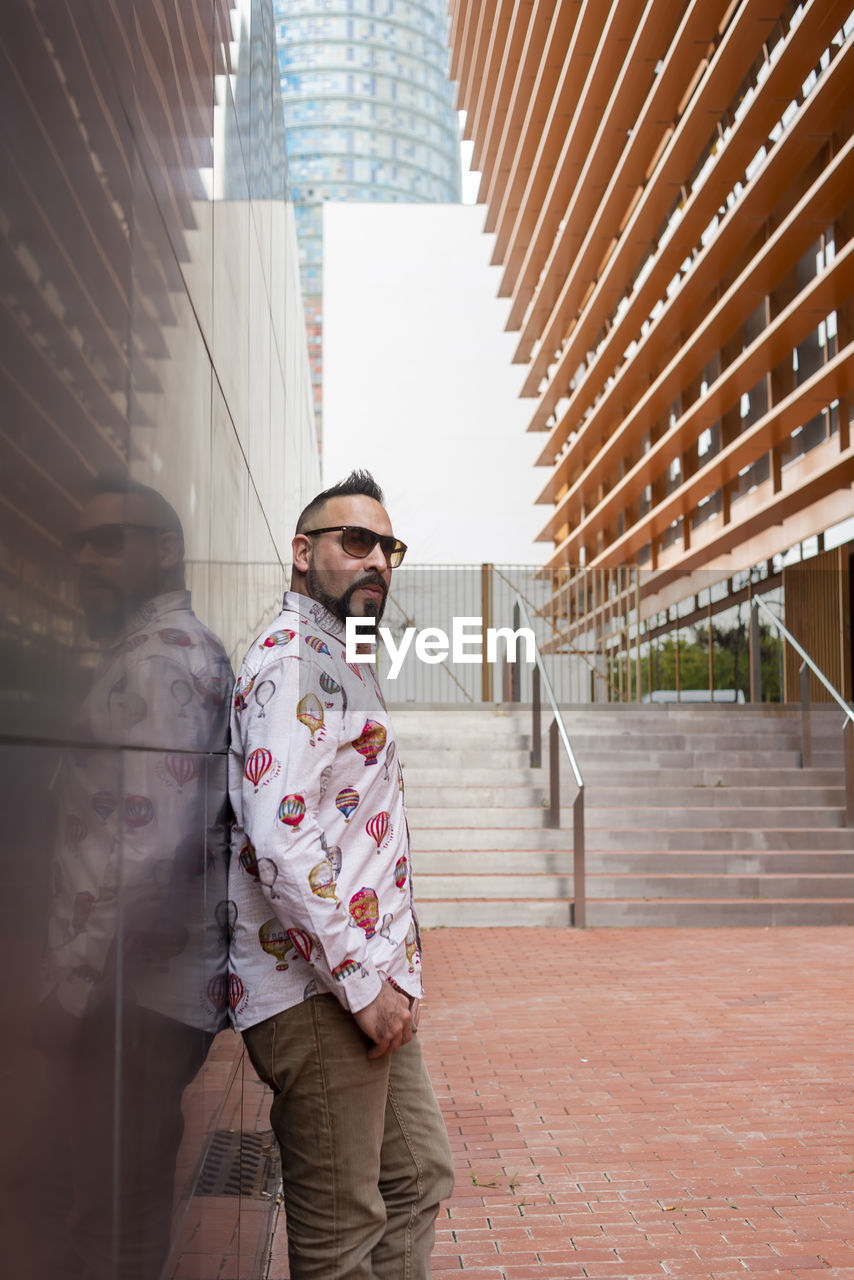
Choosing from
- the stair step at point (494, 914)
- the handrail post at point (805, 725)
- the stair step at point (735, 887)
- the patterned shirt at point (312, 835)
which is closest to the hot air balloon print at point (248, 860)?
the patterned shirt at point (312, 835)

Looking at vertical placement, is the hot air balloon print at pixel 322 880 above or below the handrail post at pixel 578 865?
above

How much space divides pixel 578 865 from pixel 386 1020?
778 cm

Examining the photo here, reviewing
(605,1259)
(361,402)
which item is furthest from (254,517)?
(361,402)

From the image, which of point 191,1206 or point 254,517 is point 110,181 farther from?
point 254,517

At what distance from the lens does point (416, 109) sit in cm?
13600

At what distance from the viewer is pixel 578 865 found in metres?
9.73

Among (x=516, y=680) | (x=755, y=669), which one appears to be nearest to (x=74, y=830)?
(x=755, y=669)

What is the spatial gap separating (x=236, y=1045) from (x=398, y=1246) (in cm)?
60

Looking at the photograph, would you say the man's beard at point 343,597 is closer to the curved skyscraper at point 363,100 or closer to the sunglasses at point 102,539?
the sunglasses at point 102,539

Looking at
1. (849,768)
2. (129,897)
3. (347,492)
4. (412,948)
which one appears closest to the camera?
(129,897)

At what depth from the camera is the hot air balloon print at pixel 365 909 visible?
2.24m

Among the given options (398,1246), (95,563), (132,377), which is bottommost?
(398,1246)

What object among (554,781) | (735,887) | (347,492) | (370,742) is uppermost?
(347,492)

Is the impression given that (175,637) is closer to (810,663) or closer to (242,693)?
(242,693)
